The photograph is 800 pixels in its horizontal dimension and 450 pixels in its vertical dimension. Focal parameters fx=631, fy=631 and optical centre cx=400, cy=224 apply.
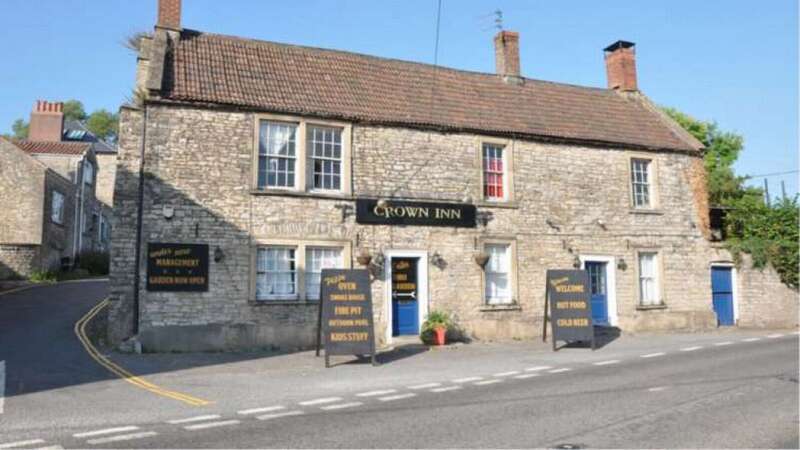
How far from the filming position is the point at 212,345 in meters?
15.2

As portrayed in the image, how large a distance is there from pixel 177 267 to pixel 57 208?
2291cm

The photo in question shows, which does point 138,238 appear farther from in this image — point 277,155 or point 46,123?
point 46,123

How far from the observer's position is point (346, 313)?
14.0m

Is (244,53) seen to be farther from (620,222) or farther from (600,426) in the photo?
(600,426)

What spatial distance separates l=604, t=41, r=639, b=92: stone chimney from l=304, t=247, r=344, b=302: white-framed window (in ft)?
45.7

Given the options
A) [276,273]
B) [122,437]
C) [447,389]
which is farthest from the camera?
[276,273]

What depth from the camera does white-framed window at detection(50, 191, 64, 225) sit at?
33084 mm

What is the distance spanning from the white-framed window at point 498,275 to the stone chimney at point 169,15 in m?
10.8

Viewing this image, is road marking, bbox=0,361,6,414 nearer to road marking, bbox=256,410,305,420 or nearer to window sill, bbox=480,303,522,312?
road marking, bbox=256,410,305,420

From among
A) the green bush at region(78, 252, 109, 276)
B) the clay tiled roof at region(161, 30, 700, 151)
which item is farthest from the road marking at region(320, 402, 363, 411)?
the green bush at region(78, 252, 109, 276)

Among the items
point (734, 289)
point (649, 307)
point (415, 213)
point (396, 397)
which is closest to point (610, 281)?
point (649, 307)

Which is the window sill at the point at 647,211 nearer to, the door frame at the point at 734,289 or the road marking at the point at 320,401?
the door frame at the point at 734,289

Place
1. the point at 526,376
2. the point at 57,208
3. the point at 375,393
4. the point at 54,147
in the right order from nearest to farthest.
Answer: the point at 375,393 < the point at 526,376 < the point at 57,208 < the point at 54,147

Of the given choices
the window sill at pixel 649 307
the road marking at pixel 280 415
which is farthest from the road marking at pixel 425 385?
the window sill at pixel 649 307
